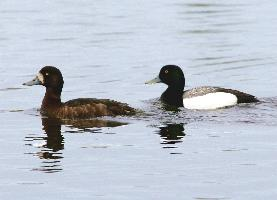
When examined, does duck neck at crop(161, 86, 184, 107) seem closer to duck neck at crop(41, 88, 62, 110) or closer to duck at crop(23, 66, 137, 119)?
duck at crop(23, 66, 137, 119)

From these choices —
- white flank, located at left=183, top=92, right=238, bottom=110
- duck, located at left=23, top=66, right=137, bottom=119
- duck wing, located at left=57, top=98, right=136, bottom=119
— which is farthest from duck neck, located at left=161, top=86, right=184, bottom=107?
Result: duck wing, located at left=57, top=98, right=136, bottom=119

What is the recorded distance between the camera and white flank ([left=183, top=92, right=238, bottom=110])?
69.2 ft

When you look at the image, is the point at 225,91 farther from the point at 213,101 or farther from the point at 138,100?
the point at 138,100

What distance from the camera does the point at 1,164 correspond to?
48.5ft

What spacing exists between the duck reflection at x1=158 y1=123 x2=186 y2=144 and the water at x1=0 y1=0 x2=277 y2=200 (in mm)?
42

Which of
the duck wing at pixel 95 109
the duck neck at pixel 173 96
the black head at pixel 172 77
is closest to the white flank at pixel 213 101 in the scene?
the duck neck at pixel 173 96

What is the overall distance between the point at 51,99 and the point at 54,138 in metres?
3.06

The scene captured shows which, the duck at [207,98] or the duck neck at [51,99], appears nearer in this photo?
the duck neck at [51,99]

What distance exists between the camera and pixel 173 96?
861 inches

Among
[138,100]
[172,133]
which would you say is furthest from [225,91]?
[172,133]

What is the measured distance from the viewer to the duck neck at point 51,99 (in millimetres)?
19922

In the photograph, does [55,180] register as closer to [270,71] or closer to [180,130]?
[180,130]

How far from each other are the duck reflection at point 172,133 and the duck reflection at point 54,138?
0.96 m

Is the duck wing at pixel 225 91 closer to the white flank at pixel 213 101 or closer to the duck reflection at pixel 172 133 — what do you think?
the white flank at pixel 213 101
